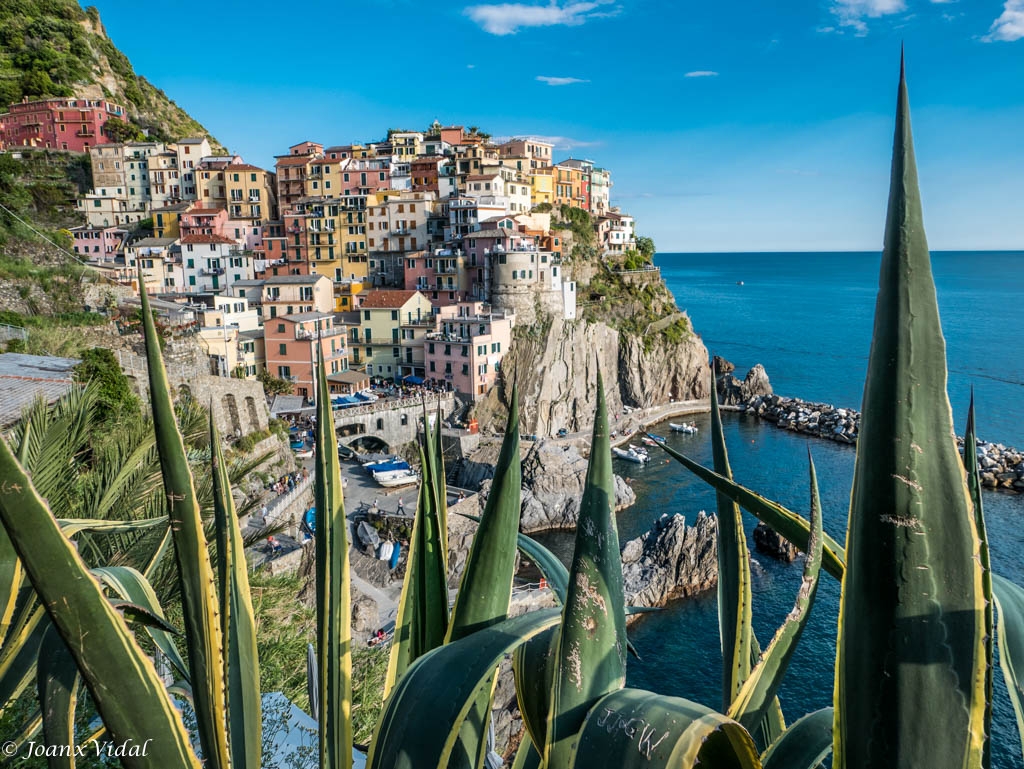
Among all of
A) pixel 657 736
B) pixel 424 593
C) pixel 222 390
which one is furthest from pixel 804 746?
pixel 222 390

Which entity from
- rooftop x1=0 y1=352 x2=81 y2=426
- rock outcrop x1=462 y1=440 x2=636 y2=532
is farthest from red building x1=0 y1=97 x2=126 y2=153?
rooftop x1=0 y1=352 x2=81 y2=426

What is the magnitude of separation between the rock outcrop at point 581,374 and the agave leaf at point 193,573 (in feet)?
91.0

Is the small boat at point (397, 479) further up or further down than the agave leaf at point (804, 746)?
further down

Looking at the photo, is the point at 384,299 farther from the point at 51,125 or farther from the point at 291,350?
the point at 51,125

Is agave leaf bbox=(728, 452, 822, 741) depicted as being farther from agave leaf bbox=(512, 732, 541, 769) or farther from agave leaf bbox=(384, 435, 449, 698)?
agave leaf bbox=(384, 435, 449, 698)

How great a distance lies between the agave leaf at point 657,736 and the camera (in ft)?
2.87

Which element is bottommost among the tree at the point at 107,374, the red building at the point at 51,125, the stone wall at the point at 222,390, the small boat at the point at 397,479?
the small boat at the point at 397,479

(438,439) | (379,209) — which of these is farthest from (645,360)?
(438,439)

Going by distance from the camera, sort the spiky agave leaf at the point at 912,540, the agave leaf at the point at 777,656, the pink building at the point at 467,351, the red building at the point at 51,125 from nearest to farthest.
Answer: the spiky agave leaf at the point at 912,540
the agave leaf at the point at 777,656
the pink building at the point at 467,351
the red building at the point at 51,125

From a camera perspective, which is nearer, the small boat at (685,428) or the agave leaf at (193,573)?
the agave leaf at (193,573)

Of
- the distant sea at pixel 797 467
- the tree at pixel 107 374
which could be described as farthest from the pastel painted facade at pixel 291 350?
the tree at pixel 107 374

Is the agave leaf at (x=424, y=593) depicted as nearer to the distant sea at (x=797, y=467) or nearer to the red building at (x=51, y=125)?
the distant sea at (x=797, y=467)

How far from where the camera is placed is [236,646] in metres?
1.51

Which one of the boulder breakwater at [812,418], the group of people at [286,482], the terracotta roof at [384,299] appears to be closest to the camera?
the group of people at [286,482]
